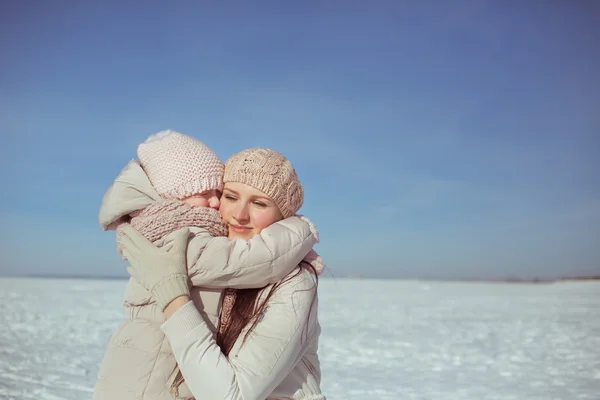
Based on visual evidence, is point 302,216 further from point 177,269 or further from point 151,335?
point 151,335

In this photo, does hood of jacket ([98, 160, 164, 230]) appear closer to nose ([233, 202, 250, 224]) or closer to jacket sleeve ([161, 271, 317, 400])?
nose ([233, 202, 250, 224])

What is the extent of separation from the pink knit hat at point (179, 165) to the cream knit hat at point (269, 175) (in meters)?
0.09

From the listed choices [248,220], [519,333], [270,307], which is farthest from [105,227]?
[519,333]

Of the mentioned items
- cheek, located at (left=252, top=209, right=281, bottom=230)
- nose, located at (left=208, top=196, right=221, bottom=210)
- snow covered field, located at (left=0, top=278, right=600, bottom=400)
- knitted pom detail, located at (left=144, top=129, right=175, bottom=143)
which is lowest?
snow covered field, located at (left=0, top=278, right=600, bottom=400)

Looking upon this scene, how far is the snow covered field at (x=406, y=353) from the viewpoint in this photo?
5434mm

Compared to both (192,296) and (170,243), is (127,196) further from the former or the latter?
(192,296)

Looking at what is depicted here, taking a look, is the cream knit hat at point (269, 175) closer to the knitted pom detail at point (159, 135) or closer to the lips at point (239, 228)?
the lips at point (239, 228)

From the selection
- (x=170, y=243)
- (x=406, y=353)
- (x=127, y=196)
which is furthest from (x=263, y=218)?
(x=406, y=353)

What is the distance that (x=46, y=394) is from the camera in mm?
4902

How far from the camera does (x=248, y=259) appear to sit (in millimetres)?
1929

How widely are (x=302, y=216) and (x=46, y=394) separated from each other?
3.88m

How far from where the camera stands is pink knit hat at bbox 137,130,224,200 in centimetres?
215

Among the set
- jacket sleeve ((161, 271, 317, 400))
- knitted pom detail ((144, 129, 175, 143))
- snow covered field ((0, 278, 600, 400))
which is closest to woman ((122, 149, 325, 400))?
jacket sleeve ((161, 271, 317, 400))

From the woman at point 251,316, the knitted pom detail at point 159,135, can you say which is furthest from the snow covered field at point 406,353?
the knitted pom detail at point 159,135
